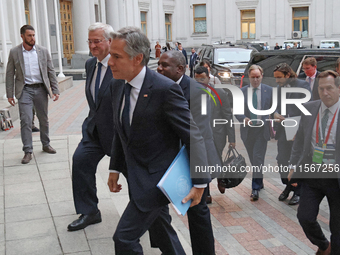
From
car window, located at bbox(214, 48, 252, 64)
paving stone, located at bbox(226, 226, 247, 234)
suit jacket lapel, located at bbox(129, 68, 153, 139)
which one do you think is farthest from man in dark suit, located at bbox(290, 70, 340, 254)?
car window, located at bbox(214, 48, 252, 64)

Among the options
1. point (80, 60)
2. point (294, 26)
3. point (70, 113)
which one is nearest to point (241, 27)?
point (294, 26)

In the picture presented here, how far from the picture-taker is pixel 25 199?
215 inches

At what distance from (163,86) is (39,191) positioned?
3.39 metres

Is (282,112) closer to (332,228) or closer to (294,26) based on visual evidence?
(332,228)

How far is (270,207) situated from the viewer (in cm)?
591

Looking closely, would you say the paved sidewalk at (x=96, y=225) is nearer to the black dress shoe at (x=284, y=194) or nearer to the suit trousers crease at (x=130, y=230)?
the black dress shoe at (x=284, y=194)

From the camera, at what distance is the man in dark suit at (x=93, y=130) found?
4320mm

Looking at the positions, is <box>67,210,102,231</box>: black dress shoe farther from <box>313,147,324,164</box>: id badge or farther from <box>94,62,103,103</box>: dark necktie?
<box>313,147,324,164</box>: id badge

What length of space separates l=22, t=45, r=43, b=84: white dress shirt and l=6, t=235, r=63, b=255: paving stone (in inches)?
145

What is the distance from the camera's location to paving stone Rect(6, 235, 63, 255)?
4046 millimetres

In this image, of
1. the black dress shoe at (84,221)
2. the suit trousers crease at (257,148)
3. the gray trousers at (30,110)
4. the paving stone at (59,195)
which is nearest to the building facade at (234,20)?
the gray trousers at (30,110)

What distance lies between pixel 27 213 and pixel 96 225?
0.91 m

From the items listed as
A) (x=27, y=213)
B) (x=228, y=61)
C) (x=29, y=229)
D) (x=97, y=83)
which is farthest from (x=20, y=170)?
(x=228, y=61)

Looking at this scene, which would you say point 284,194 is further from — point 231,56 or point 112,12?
point 112,12
